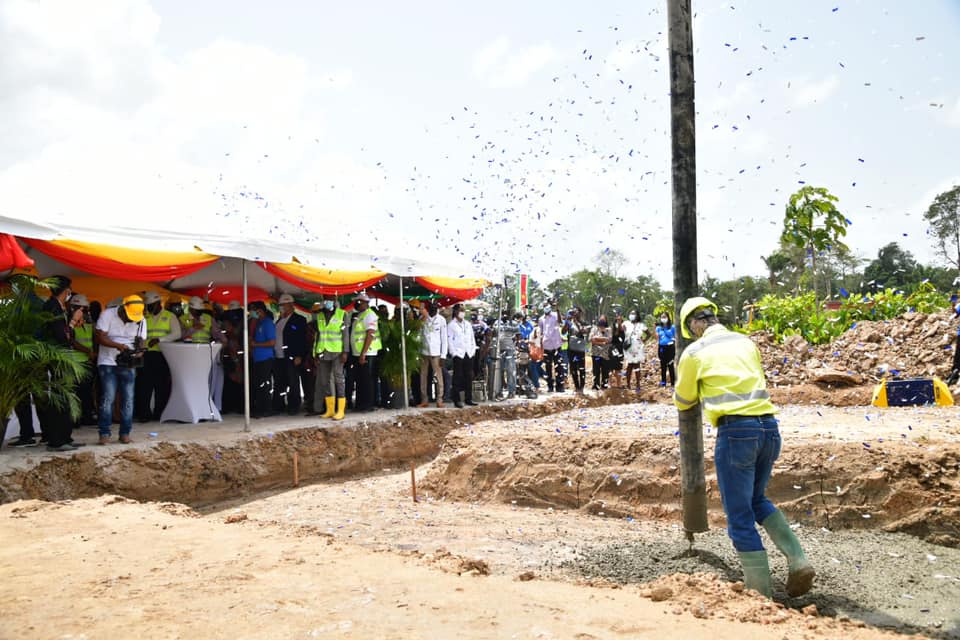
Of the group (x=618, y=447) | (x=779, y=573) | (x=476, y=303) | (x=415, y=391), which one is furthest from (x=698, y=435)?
(x=476, y=303)

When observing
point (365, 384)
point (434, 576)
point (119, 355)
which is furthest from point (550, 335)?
point (434, 576)

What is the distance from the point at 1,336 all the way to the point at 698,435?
7.16 meters

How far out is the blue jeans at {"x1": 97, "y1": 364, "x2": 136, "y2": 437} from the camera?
8.59m

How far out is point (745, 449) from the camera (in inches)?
163

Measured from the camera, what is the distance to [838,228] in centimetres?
2083

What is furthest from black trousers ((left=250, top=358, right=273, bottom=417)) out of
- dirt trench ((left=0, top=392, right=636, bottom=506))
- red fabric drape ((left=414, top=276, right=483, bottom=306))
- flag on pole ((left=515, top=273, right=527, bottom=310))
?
flag on pole ((left=515, top=273, right=527, bottom=310))

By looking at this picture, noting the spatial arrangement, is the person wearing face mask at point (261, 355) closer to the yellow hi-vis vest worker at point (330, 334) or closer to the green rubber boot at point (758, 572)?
the yellow hi-vis vest worker at point (330, 334)

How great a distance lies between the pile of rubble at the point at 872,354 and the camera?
14477mm

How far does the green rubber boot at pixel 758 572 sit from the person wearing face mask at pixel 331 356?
26.5 feet

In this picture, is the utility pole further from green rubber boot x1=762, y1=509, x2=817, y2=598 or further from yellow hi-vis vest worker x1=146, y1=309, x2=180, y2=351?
yellow hi-vis vest worker x1=146, y1=309, x2=180, y2=351

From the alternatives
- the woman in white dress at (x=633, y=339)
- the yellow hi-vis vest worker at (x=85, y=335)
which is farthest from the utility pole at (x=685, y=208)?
the woman in white dress at (x=633, y=339)

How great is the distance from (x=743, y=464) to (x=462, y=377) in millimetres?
9595

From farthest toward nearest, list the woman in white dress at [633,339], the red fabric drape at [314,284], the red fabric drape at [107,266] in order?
the woman in white dress at [633,339] → the red fabric drape at [314,284] → the red fabric drape at [107,266]

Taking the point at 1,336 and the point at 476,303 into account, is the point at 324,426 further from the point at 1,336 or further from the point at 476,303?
the point at 476,303
